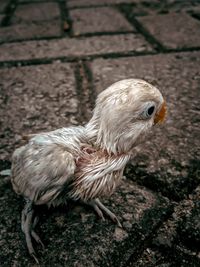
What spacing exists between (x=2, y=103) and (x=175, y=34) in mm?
1893

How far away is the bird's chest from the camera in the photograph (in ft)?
4.74

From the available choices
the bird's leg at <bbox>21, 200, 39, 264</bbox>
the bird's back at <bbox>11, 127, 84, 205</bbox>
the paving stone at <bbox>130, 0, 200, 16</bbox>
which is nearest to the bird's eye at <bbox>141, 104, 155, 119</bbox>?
the bird's back at <bbox>11, 127, 84, 205</bbox>

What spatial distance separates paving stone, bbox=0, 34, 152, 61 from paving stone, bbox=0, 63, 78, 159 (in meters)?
0.26

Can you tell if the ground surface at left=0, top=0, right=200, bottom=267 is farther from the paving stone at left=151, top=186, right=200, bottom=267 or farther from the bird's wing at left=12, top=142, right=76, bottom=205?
the bird's wing at left=12, top=142, right=76, bottom=205

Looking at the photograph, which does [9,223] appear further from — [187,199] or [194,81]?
[194,81]

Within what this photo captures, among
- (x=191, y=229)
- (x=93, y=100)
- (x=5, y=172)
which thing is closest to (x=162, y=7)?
(x=93, y=100)

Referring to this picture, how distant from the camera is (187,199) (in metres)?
1.68

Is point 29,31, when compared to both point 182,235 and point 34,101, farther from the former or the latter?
point 182,235

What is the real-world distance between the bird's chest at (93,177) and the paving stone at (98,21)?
2.42 metres

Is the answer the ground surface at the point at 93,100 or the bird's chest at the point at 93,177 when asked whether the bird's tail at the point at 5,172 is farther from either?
the bird's chest at the point at 93,177

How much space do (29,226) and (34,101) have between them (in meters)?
1.15

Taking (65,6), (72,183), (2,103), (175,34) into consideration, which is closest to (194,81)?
(175,34)

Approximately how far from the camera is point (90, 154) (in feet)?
4.93

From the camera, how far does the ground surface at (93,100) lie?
1464 millimetres
